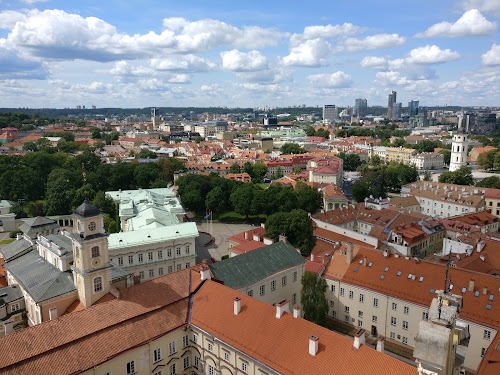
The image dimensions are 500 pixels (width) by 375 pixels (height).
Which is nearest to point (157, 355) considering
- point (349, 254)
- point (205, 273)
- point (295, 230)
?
point (205, 273)

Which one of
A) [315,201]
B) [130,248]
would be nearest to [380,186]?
[315,201]

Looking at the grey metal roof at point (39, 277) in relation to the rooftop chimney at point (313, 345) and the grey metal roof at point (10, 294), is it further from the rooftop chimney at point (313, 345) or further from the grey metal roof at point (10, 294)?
the rooftop chimney at point (313, 345)

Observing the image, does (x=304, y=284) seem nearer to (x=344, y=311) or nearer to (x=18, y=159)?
(x=344, y=311)

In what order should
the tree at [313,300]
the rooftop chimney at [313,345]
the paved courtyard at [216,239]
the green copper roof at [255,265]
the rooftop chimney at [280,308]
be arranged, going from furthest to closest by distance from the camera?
the paved courtyard at [216,239] → the tree at [313,300] → the green copper roof at [255,265] → the rooftop chimney at [280,308] → the rooftop chimney at [313,345]

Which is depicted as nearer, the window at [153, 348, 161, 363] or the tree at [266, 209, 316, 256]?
the window at [153, 348, 161, 363]

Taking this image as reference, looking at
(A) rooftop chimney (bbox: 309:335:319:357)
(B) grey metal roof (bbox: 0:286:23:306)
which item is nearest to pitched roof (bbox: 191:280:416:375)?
(A) rooftop chimney (bbox: 309:335:319:357)

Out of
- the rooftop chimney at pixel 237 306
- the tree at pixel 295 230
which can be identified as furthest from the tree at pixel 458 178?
the rooftop chimney at pixel 237 306

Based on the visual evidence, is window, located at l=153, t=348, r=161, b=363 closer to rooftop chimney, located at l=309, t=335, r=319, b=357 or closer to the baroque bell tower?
the baroque bell tower
